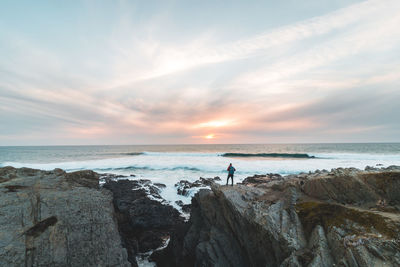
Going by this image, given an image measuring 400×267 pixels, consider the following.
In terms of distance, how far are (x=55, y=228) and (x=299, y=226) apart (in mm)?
7810

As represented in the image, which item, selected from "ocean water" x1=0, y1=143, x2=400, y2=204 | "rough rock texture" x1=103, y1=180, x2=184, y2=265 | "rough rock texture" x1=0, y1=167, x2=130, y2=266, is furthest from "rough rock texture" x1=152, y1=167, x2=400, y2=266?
"ocean water" x1=0, y1=143, x2=400, y2=204

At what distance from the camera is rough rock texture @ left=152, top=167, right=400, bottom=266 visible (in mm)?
4465

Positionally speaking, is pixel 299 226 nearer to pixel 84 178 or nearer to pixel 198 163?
pixel 84 178

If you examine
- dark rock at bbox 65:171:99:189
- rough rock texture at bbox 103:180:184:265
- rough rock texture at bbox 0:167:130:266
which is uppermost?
dark rock at bbox 65:171:99:189

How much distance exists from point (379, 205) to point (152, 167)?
3665cm

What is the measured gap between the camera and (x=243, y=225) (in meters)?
7.38

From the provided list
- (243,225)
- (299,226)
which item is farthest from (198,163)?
(299,226)

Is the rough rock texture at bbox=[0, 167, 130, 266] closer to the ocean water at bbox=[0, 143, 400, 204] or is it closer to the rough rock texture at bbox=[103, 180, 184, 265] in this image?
the rough rock texture at bbox=[103, 180, 184, 265]

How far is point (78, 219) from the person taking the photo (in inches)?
240

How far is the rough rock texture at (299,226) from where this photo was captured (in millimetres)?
4465

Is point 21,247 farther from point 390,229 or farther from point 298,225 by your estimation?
point 390,229

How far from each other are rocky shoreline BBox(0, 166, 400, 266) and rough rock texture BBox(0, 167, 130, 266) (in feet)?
0.08

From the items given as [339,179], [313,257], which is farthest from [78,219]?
[339,179]

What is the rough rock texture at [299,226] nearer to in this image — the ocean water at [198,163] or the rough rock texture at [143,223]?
the rough rock texture at [143,223]
